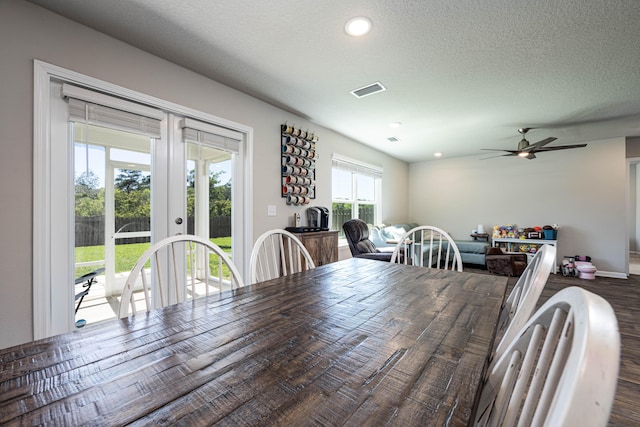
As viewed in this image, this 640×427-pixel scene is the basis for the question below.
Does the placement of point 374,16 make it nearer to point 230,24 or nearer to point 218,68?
point 230,24

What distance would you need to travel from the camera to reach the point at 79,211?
6.33 ft

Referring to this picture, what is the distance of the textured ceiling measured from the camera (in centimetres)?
175

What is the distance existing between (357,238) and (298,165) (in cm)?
125

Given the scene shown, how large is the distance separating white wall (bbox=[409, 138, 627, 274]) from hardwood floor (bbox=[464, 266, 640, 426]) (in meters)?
0.74

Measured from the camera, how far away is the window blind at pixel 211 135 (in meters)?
2.48

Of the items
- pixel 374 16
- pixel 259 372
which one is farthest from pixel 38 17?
pixel 259 372

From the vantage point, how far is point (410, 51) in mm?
2184

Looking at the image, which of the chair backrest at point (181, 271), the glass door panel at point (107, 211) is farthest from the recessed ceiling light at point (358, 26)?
the glass door panel at point (107, 211)

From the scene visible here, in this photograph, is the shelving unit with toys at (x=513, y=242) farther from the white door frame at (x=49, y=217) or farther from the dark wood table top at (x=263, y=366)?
the white door frame at (x=49, y=217)

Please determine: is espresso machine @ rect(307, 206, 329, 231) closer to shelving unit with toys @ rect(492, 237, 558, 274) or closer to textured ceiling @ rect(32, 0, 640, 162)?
textured ceiling @ rect(32, 0, 640, 162)

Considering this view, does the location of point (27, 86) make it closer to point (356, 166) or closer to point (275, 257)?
point (275, 257)

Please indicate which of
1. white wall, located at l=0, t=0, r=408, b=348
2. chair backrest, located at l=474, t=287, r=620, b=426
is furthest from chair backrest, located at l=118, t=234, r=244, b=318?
chair backrest, located at l=474, t=287, r=620, b=426

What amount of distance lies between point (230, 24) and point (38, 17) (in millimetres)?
1191

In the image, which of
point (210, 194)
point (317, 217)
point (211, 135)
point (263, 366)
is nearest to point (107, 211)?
point (210, 194)
